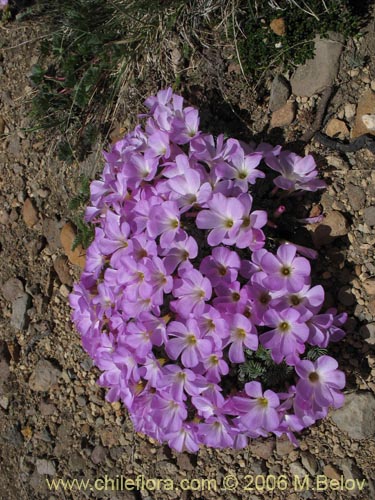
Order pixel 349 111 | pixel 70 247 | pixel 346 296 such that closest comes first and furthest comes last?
pixel 346 296
pixel 349 111
pixel 70 247

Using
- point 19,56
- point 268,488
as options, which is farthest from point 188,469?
point 19,56

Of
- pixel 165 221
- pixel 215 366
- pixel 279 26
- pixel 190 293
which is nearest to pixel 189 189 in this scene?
pixel 165 221

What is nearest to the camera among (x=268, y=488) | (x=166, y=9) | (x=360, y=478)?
(x=360, y=478)

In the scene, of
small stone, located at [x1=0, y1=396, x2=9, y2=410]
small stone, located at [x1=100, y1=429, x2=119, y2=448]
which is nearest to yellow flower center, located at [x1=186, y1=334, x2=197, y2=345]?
small stone, located at [x1=100, y1=429, x2=119, y2=448]

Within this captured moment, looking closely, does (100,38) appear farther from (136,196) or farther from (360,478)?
(360,478)

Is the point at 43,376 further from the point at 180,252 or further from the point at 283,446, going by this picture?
the point at 180,252

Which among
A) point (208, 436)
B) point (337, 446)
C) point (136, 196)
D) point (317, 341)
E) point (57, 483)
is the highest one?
point (136, 196)

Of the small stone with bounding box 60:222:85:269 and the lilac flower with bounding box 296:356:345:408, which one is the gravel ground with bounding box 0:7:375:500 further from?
the lilac flower with bounding box 296:356:345:408
